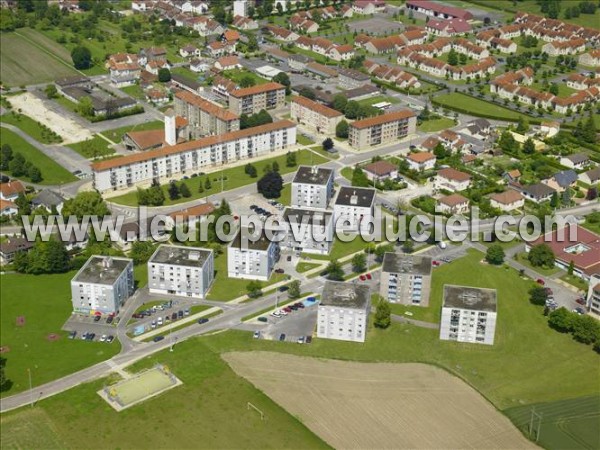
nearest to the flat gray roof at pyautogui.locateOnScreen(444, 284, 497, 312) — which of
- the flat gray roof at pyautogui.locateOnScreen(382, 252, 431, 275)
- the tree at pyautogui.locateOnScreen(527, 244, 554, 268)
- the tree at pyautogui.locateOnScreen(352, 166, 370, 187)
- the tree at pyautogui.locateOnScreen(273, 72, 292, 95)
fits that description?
the flat gray roof at pyautogui.locateOnScreen(382, 252, 431, 275)

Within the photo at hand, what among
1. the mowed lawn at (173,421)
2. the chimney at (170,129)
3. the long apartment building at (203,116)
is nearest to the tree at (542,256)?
the mowed lawn at (173,421)

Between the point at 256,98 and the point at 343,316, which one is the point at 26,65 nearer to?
the point at 256,98

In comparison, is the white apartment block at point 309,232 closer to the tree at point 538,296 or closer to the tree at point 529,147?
the tree at point 538,296

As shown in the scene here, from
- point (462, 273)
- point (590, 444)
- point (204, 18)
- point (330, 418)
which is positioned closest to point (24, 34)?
point (204, 18)

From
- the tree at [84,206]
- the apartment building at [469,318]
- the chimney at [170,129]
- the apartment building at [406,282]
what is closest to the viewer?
the apartment building at [469,318]

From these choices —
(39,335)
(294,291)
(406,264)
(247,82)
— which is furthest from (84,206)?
(247,82)

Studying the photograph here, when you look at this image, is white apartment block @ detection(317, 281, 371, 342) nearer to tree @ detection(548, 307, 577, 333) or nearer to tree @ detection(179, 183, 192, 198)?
tree @ detection(548, 307, 577, 333)

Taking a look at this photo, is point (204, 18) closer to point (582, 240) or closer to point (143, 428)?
point (582, 240)
